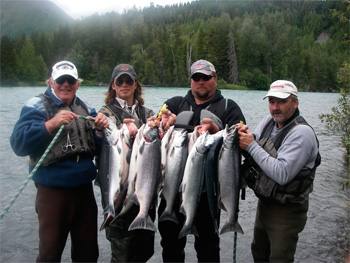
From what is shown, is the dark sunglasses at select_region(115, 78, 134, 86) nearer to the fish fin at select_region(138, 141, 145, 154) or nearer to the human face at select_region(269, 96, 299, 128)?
the fish fin at select_region(138, 141, 145, 154)

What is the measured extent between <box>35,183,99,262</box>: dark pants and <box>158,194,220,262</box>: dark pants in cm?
92

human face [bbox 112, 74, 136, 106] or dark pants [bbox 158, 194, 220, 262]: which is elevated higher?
human face [bbox 112, 74, 136, 106]

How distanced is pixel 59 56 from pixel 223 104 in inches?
2885

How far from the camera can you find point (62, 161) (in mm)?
3426

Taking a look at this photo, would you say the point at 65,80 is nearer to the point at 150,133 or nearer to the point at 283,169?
the point at 150,133

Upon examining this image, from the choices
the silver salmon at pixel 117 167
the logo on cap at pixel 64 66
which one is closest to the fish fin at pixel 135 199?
the silver salmon at pixel 117 167

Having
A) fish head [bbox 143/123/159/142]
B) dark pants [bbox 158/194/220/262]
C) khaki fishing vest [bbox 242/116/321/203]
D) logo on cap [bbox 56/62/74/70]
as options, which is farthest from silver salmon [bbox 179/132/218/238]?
logo on cap [bbox 56/62/74/70]

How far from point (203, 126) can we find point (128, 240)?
1.76 m

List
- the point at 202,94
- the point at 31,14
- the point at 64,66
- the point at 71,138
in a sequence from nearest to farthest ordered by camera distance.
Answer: the point at 71,138, the point at 64,66, the point at 202,94, the point at 31,14

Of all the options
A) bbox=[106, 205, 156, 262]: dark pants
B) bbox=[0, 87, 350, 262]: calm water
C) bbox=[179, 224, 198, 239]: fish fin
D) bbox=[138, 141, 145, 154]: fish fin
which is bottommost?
bbox=[0, 87, 350, 262]: calm water

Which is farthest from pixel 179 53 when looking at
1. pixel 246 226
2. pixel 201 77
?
pixel 201 77

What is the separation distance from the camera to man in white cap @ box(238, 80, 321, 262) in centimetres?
322

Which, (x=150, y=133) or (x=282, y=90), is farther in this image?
(x=282, y=90)

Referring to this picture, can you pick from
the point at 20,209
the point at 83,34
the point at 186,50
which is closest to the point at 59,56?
the point at 83,34
